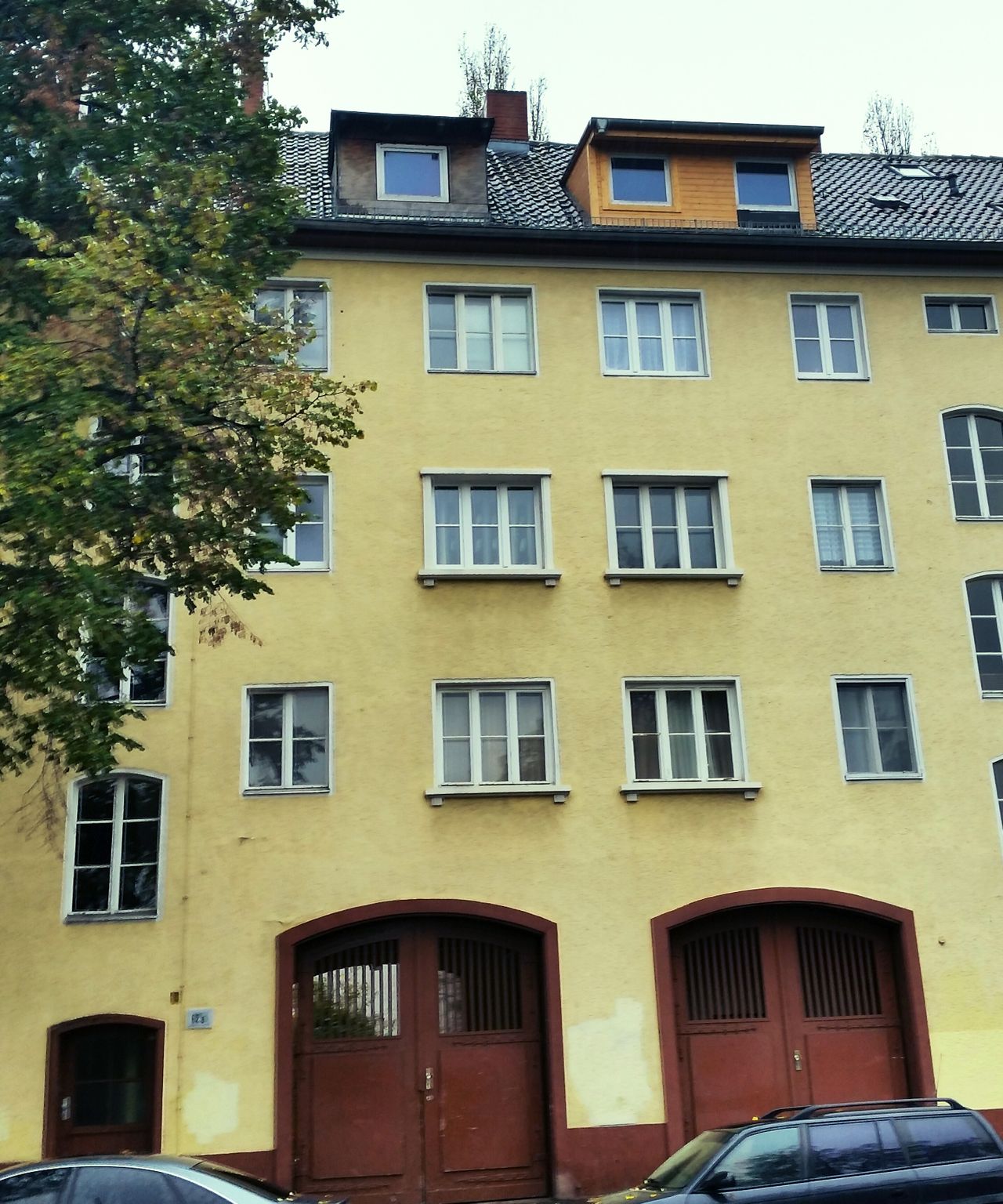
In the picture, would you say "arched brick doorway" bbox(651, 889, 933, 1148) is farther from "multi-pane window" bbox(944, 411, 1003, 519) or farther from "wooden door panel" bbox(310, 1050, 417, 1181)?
"multi-pane window" bbox(944, 411, 1003, 519)

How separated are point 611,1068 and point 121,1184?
8506 mm

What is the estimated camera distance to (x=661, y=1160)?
16.0 m

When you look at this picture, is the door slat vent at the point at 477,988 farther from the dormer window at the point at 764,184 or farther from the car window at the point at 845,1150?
the dormer window at the point at 764,184

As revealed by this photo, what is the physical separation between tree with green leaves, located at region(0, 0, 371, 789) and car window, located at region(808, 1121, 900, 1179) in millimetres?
7427

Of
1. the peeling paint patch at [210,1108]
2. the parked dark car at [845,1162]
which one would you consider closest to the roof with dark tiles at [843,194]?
the peeling paint patch at [210,1108]

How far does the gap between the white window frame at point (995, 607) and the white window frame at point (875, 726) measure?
103cm

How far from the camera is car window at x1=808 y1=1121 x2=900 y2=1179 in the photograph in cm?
1134

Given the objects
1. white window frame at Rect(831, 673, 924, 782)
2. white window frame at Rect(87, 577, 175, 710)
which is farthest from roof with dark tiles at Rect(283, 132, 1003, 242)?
white window frame at Rect(831, 673, 924, 782)

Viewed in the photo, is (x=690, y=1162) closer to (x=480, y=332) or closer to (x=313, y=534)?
(x=313, y=534)

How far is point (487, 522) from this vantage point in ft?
59.9

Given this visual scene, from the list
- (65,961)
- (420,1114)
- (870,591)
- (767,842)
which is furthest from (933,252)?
(65,961)

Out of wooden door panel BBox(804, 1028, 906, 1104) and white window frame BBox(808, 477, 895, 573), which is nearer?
wooden door panel BBox(804, 1028, 906, 1104)

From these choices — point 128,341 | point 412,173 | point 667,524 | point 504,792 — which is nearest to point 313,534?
point 504,792

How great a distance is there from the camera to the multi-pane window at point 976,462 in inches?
752
